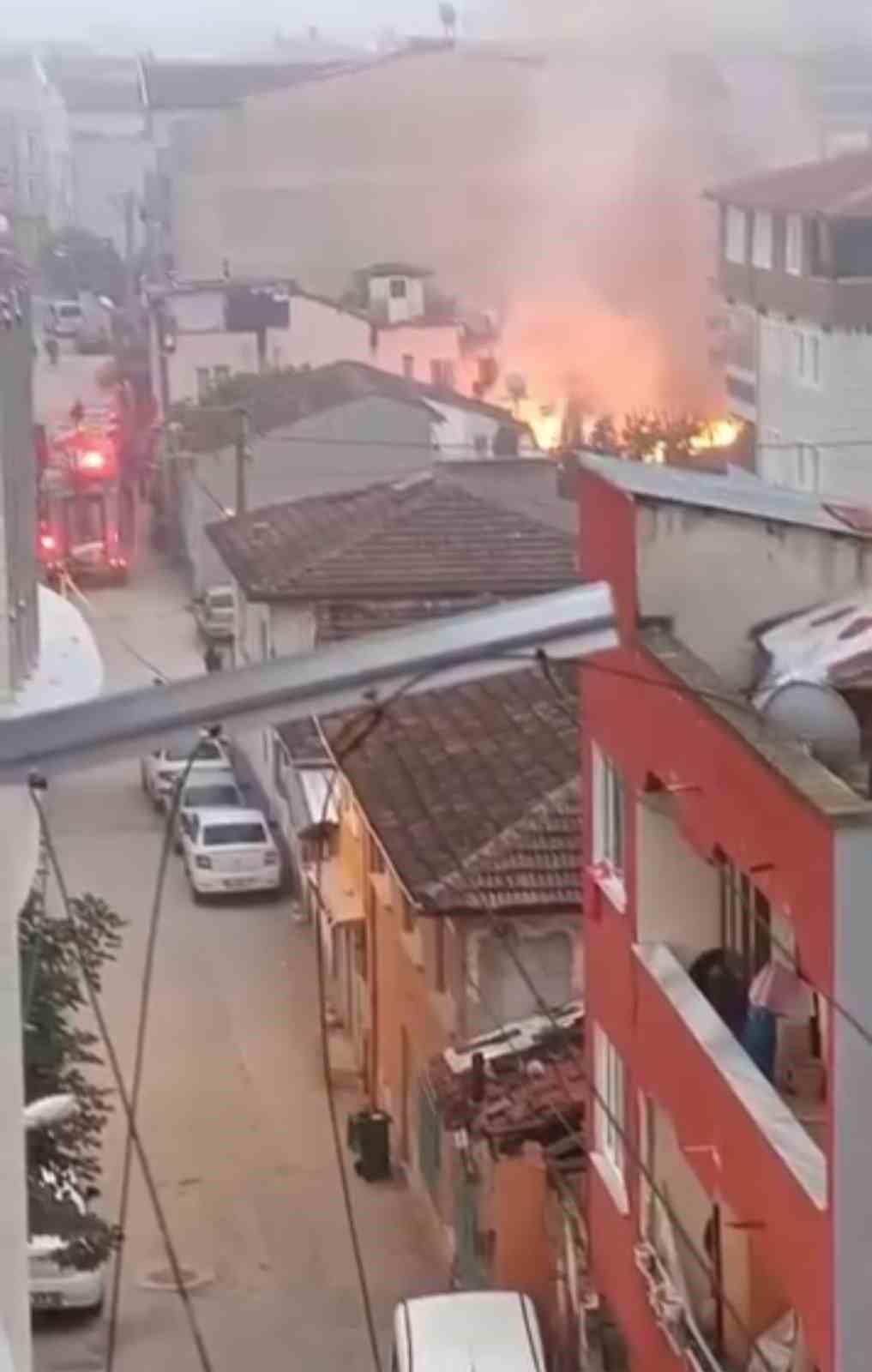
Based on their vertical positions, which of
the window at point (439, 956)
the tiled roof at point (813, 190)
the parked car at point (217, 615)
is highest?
the tiled roof at point (813, 190)

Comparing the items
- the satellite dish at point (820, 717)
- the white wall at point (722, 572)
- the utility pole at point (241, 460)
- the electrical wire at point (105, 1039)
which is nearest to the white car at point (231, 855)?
the utility pole at point (241, 460)

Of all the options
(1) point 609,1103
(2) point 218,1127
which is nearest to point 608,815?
(1) point 609,1103

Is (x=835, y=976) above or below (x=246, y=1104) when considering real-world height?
above

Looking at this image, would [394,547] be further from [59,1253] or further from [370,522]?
[59,1253]

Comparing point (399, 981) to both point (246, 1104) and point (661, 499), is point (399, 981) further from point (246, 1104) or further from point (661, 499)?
point (661, 499)

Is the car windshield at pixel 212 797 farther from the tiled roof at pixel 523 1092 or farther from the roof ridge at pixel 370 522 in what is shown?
the tiled roof at pixel 523 1092

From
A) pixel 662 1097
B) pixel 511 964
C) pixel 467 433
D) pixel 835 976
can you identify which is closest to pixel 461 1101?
pixel 511 964

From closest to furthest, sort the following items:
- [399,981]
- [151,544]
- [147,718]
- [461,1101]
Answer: [147,718] < [461,1101] < [399,981] < [151,544]

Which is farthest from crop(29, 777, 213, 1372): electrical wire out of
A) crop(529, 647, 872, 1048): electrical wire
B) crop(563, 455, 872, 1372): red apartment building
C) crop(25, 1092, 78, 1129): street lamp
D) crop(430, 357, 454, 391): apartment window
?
crop(430, 357, 454, 391): apartment window
